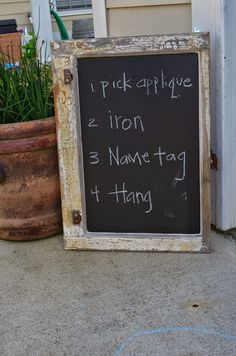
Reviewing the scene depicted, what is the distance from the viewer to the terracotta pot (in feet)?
9.84

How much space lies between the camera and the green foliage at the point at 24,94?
317 cm

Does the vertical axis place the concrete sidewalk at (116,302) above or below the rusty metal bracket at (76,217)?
below

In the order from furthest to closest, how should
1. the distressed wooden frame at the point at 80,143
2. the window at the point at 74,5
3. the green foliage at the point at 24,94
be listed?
the window at the point at 74,5
the green foliage at the point at 24,94
the distressed wooden frame at the point at 80,143

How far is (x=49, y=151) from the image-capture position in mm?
3088

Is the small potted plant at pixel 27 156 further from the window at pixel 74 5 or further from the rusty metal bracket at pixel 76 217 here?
the window at pixel 74 5

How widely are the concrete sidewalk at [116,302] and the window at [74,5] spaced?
6522mm

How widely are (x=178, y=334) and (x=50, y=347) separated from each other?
0.49m

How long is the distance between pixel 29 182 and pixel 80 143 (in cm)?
39

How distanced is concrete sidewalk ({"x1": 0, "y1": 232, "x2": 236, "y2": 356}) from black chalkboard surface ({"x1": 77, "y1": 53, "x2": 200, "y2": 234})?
210 millimetres

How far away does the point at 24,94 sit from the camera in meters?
3.21

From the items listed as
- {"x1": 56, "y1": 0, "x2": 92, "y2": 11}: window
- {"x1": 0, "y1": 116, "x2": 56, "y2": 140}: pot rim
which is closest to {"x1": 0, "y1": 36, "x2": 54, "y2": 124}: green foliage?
{"x1": 0, "y1": 116, "x2": 56, "y2": 140}: pot rim

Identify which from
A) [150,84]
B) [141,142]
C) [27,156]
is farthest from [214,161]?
[27,156]

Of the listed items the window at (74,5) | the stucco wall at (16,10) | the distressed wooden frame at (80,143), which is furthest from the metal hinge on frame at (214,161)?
the window at (74,5)

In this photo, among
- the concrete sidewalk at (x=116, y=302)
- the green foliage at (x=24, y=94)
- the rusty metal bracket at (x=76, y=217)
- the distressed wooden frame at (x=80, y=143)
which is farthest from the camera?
the green foliage at (x=24, y=94)
